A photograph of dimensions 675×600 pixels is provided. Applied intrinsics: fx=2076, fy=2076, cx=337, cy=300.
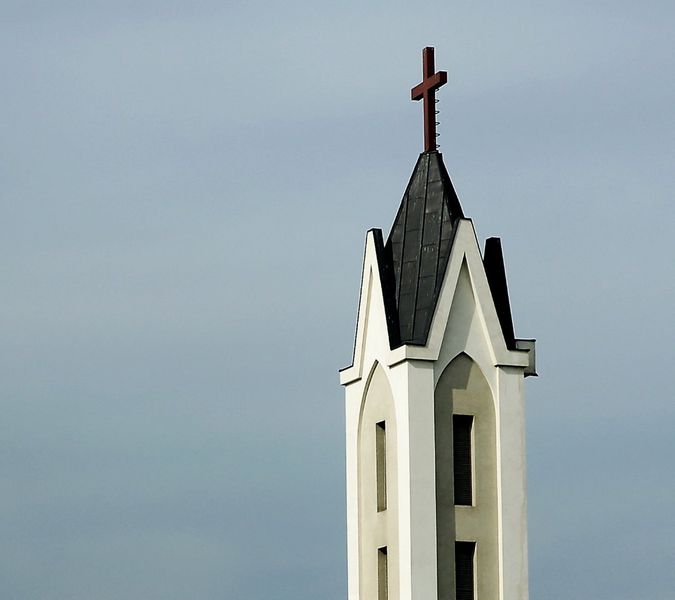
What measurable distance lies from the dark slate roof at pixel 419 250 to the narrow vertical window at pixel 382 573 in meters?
4.77

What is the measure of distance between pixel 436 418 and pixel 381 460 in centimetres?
223

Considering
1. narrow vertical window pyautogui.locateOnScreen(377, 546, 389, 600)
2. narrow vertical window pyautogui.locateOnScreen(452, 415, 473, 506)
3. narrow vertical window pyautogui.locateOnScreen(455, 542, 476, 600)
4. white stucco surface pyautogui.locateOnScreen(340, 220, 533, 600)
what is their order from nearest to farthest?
white stucco surface pyautogui.locateOnScreen(340, 220, 533, 600)
narrow vertical window pyautogui.locateOnScreen(455, 542, 476, 600)
narrow vertical window pyautogui.locateOnScreen(452, 415, 473, 506)
narrow vertical window pyautogui.locateOnScreen(377, 546, 389, 600)

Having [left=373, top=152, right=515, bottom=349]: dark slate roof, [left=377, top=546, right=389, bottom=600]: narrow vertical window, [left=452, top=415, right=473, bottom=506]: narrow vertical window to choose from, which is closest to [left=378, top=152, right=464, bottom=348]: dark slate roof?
[left=373, top=152, right=515, bottom=349]: dark slate roof

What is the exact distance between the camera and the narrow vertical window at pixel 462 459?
46.2 metres

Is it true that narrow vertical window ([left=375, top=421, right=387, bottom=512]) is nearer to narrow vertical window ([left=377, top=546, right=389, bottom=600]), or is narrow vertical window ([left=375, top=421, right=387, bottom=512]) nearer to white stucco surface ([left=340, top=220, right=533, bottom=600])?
white stucco surface ([left=340, top=220, right=533, bottom=600])

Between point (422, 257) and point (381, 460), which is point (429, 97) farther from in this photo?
point (381, 460)

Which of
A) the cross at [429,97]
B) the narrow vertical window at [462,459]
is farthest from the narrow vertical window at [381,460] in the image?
the cross at [429,97]

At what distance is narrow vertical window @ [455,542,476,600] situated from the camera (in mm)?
45500

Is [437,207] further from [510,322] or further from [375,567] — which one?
[375,567]

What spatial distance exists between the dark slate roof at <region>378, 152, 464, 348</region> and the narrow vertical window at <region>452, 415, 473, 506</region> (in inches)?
81.3

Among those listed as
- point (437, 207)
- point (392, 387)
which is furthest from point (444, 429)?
point (437, 207)

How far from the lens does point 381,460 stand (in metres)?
47.7

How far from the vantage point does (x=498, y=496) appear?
152 ft

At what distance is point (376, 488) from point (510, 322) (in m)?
4.88
